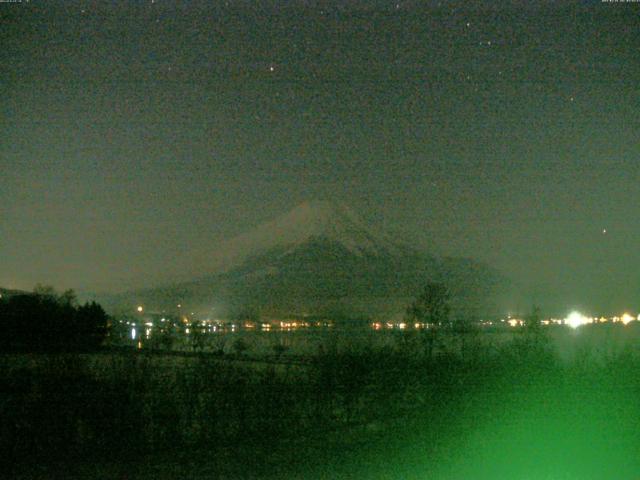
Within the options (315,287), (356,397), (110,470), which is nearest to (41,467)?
(110,470)

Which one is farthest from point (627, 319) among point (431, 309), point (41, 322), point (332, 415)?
point (41, 322)

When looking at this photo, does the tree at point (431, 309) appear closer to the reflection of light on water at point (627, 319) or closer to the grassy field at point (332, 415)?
the reflection of light on water at point (627, 319)

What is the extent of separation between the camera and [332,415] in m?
12.3

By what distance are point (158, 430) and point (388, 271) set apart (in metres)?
104

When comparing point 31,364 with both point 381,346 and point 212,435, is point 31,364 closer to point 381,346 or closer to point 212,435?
point 212,435

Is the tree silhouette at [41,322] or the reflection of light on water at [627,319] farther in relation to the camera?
the tree silhouette at [41,322]

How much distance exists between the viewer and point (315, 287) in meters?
109

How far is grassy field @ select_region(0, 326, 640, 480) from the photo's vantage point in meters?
9.80

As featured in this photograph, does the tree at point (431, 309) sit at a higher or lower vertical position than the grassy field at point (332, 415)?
higher

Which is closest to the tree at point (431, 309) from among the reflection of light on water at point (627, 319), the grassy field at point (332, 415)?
the reflection of light on water at point (627, 319)

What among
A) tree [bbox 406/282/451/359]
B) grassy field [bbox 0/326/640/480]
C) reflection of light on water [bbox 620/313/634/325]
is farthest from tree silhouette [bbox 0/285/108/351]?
reflection of light on water [bbox 620/313/634/325]

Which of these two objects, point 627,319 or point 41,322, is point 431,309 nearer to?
point 627,319

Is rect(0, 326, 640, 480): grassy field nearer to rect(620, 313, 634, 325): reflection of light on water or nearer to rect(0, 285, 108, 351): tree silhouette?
rect(620, 313, 634, 325): reflection of light on water

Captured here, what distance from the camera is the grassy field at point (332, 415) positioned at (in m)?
9.80
